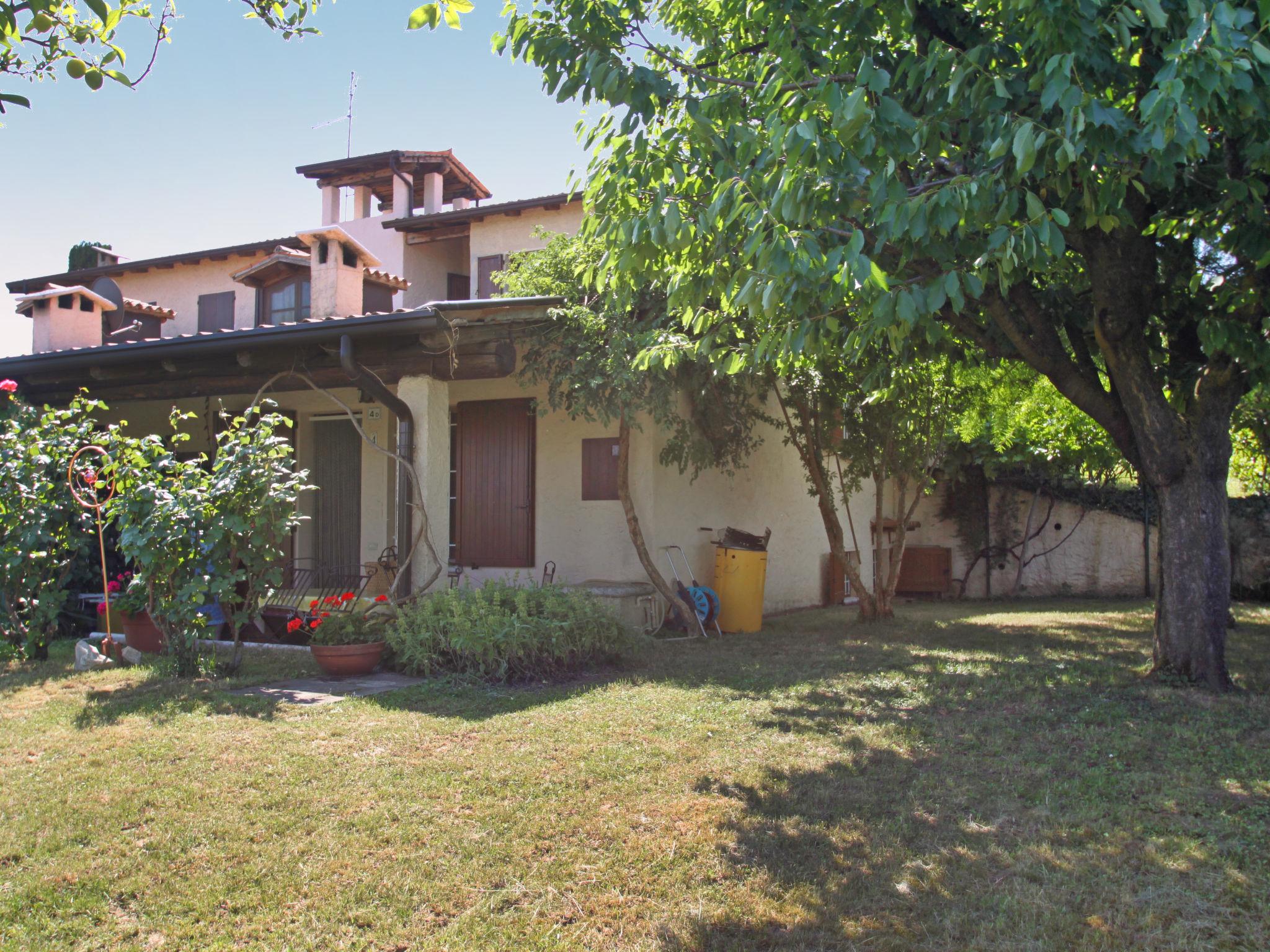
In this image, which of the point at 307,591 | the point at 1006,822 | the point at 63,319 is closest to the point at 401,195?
the point at 63,319

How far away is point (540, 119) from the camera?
741cm

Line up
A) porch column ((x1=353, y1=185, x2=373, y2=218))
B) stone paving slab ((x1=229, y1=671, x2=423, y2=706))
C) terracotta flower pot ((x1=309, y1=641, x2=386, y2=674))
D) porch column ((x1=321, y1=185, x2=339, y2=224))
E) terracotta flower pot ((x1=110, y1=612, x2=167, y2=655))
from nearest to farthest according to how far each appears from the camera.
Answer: stone paving slab ((x1=229, y1=671, x2=423, y2=706)), terracotta flower pot ((x1=309, y1=641, x2=386, y2=674)), terracotta flower pot ((x1=110, y1=612, x2=167, y2=655)), porch column ((x1=353, y1=185, x2=373, y2=218)), porch column ((x1=321, y1=185, x2=339, y2=224))

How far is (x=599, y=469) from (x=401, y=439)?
7.51 ft

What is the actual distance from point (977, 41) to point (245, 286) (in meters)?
12.8

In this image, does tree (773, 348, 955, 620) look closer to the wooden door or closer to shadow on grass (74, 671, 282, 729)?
the wooden door

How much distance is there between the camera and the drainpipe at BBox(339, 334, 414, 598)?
7.96m

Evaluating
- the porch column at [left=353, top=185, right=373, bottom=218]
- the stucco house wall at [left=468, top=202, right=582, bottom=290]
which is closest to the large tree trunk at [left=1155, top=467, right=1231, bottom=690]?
the stucco house wall at [left=468, top=202, right=582, bottom=290]

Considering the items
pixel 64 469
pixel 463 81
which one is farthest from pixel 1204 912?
pixel 64 469

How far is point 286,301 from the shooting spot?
13445mm

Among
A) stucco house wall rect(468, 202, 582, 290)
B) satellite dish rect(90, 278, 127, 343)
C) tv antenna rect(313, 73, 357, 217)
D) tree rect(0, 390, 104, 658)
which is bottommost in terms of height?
tree rect(0, 390, 104, 658)

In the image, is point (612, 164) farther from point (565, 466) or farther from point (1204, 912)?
point (565, 466)

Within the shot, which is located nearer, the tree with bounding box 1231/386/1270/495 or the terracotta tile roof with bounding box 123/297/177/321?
the tree with bounding box 1231/386/1270/495

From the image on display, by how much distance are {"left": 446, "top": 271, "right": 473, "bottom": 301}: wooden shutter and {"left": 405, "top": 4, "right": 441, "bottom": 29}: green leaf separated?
13.0 metres

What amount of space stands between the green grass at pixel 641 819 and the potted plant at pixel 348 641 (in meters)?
0.82
